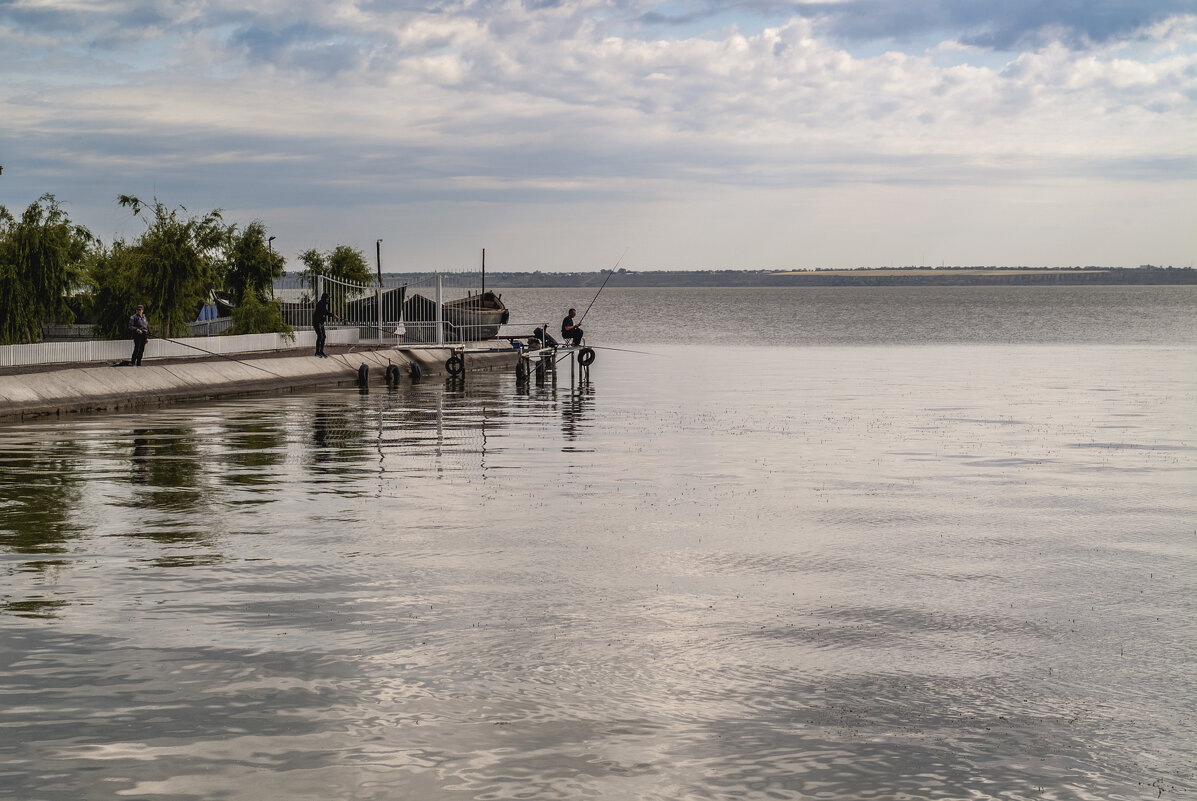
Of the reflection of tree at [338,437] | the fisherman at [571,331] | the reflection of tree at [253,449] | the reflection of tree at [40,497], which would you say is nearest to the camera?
the reflection of tree at [40,497]

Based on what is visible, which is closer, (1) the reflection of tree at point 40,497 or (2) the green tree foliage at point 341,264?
(1) the reflection of tree at point 40,497

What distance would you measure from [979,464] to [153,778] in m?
16.5

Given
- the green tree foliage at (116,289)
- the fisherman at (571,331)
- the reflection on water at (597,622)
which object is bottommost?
the reflection on water at (597,622)

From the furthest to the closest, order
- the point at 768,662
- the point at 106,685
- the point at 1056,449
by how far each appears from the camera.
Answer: the point at 1056,449 → the point at 768,662 → the point at 106,685

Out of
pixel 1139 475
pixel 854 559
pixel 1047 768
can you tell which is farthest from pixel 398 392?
pixel 1047 768

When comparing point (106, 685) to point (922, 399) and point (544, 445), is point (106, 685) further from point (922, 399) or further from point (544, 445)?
point (922, 399)

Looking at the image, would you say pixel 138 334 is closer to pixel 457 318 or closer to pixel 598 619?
pixel 598 619

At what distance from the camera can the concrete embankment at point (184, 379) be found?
30031 millimetres

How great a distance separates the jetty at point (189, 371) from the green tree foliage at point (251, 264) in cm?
1964

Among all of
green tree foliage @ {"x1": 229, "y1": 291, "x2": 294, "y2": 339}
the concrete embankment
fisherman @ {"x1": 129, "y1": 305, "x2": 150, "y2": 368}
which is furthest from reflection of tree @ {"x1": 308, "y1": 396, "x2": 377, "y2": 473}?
green tree foliage @ {"x1": 229, "y1": 291, "x2": 294, "y2": 339}

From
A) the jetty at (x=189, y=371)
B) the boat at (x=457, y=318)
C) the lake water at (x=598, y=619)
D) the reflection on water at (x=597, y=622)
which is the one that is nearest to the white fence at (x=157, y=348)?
the jetty at (x=189, y=371)

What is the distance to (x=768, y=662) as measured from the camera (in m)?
9.24

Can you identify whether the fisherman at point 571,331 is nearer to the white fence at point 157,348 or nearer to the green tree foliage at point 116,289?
the white fence at point 157,348

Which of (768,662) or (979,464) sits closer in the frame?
(768,662)
